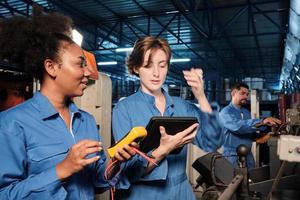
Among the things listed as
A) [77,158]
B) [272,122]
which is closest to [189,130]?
[77,158]

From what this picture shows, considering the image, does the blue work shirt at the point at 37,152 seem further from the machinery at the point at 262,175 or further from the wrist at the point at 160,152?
the machinery at the point at 262,175

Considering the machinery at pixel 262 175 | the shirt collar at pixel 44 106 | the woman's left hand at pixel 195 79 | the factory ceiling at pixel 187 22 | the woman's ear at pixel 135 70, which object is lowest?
the machinery at pixel 262 175

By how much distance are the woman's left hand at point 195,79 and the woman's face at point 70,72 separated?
0.40 metres

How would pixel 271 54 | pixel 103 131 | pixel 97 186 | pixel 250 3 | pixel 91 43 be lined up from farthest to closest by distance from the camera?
pixel 271 54
pixel 91 43
pixel 250 3
pixel 103 131
pixel 97 186

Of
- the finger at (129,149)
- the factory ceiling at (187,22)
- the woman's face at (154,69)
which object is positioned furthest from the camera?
the factory ceiling at (187,22)

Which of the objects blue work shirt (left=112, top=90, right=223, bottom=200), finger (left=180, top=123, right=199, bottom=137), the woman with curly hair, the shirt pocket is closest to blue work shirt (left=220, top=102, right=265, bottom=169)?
blue work shirt (left=112, top=90, right=223, bottom=200)

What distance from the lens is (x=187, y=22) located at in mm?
7609

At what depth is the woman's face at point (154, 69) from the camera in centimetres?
130

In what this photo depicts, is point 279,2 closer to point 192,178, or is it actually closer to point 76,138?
point 192,178

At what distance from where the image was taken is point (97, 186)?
1.11 m

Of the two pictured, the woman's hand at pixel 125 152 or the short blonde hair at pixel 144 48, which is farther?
the short blonde hair at pixel 144 48

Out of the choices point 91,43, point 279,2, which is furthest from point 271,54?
point 91,43

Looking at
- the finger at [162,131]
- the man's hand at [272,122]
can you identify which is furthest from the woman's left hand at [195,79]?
the man's hand at [272,122]

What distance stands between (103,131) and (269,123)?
189 cm
